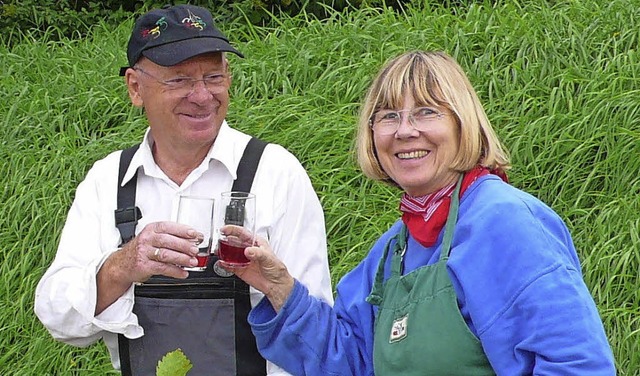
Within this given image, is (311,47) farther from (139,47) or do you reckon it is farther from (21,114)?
(139,47)

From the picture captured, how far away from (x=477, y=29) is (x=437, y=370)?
14.1ft

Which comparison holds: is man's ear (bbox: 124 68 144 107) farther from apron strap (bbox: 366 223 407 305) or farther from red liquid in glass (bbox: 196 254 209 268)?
apron strap (bbox: 366 223 407 305)

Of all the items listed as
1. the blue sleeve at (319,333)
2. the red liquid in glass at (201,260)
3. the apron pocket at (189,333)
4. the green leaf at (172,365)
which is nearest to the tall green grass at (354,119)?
the blue sleeve at (319,333)

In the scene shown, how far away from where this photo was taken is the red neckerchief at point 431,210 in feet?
8.36

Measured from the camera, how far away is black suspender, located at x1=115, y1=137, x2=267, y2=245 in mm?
3049

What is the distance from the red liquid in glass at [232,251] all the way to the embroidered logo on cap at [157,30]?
0.73 m

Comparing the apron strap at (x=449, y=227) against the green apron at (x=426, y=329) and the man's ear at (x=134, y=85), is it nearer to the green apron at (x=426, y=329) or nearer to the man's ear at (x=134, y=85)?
the green apron at (x=426, y=329)

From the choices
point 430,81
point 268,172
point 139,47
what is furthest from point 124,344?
point 430,81

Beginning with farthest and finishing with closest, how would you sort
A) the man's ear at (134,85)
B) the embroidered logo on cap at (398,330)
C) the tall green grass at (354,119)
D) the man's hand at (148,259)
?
1. the tall green grass at (354,119)
2. the man's ear at (134,85)
3. the man's hand at (148,259)
4. the embroidered logo on cap at (398,330)

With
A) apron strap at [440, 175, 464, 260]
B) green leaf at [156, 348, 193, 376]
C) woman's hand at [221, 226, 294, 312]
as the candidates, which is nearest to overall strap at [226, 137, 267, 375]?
woman's hand at [221, 226, 294, 312]

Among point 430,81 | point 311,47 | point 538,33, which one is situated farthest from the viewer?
point 311,47

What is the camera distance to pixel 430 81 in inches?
103

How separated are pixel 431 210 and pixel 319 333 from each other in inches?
20.2

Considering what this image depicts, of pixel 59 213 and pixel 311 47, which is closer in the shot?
pixel 59 213
